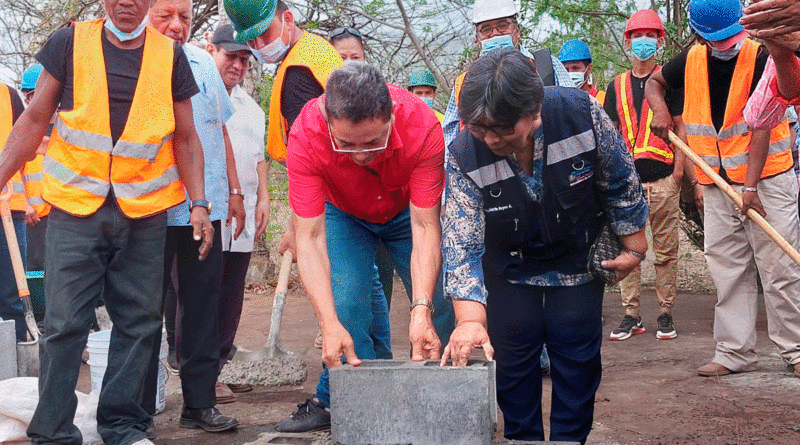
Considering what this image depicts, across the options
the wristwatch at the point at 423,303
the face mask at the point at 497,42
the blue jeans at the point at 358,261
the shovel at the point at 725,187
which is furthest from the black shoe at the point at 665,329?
the wristwatch at the point at 423,303

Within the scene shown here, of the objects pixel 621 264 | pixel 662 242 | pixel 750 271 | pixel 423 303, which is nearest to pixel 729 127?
pixel 750 271

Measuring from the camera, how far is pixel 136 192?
3.55m

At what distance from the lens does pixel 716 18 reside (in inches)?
185

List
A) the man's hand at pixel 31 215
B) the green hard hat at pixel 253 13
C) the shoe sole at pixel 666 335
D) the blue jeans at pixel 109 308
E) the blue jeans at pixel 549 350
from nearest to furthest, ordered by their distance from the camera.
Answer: the blue jeans at pixel 549 350 → the blue jeans at pixel 109 308 → the green hard hat at pixel 253 13 → the shoe sole at pixel 666 335 → the man's hand at pixel 31 215

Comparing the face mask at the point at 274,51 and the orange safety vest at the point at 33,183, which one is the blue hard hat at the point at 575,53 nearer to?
the face mask at the point at 274,51

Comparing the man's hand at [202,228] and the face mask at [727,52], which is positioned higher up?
the face mask at [727,52]

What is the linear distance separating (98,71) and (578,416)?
92.1 inches

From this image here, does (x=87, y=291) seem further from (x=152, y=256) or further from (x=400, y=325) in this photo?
(x=400, y=325)

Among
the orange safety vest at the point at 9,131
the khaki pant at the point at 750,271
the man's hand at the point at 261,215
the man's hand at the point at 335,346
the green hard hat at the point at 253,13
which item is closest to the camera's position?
the man's hand at the point at 335,346

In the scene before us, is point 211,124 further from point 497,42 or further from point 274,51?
point 497,42

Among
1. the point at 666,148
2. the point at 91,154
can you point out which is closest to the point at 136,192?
the point at 91,154

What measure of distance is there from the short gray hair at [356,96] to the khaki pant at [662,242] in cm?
384

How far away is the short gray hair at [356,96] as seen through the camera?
2.84 meters

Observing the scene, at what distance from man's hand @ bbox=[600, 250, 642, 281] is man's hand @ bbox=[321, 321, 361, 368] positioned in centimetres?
96
